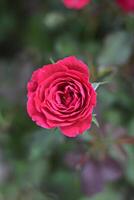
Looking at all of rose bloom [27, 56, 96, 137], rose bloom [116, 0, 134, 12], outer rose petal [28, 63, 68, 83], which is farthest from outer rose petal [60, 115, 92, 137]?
rose bloom [116, 0, 134, 12]

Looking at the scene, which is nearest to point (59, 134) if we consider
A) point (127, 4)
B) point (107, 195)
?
point (107, 195)

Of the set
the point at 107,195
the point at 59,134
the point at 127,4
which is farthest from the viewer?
the point at 107,195

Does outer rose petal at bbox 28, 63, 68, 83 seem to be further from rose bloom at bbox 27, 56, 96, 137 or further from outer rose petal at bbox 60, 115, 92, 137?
outer rose petal at bbox 60, 115, 92, 137

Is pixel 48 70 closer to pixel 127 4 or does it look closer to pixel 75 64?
pixel 75 64

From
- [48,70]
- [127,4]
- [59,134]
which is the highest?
[48,70]

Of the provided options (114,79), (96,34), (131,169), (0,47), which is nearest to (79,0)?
(114,79)

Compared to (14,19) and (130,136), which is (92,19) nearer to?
(14,19)

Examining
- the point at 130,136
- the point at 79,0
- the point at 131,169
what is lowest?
the point at 131,169
